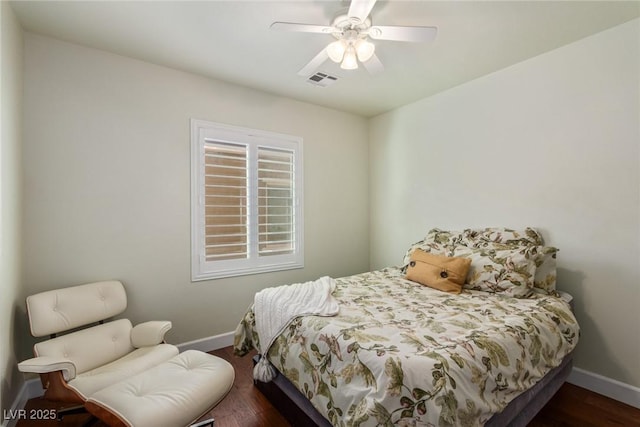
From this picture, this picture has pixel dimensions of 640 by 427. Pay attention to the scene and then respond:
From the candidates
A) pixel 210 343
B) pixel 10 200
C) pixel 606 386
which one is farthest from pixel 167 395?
pixel 606 386

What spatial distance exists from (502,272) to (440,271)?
43 centimetres

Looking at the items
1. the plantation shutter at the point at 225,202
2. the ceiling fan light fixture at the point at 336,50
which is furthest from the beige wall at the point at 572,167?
the plantation shutter at the point at 225,202

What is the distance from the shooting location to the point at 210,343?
111 inches

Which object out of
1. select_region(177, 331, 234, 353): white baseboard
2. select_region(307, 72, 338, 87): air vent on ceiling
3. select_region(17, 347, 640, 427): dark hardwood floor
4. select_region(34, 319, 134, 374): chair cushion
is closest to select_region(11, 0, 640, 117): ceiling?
select_region(307, 72, 338, 87): air vent on ceiling

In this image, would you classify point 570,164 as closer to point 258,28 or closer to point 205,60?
point 258,28

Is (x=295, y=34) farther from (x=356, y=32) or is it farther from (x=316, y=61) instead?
(x=356, y=32)

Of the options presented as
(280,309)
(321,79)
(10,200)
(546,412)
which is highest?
(321,79)

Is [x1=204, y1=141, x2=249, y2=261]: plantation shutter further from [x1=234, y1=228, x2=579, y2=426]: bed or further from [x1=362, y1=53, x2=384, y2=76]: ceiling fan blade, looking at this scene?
[x1=362, y1=53, x2=384, y2=76]: ceiling fan blade

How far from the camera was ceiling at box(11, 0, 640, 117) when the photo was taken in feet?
6.10

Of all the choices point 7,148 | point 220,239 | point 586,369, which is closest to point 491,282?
point 586,369

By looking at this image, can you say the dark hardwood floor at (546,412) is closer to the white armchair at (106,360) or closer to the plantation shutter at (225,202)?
the white armchair at (106,360)

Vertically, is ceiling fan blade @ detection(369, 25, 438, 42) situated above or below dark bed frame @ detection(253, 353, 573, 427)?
above

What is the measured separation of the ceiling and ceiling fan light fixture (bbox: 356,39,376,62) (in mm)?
212

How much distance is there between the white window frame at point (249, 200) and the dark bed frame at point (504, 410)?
103 centimetres
